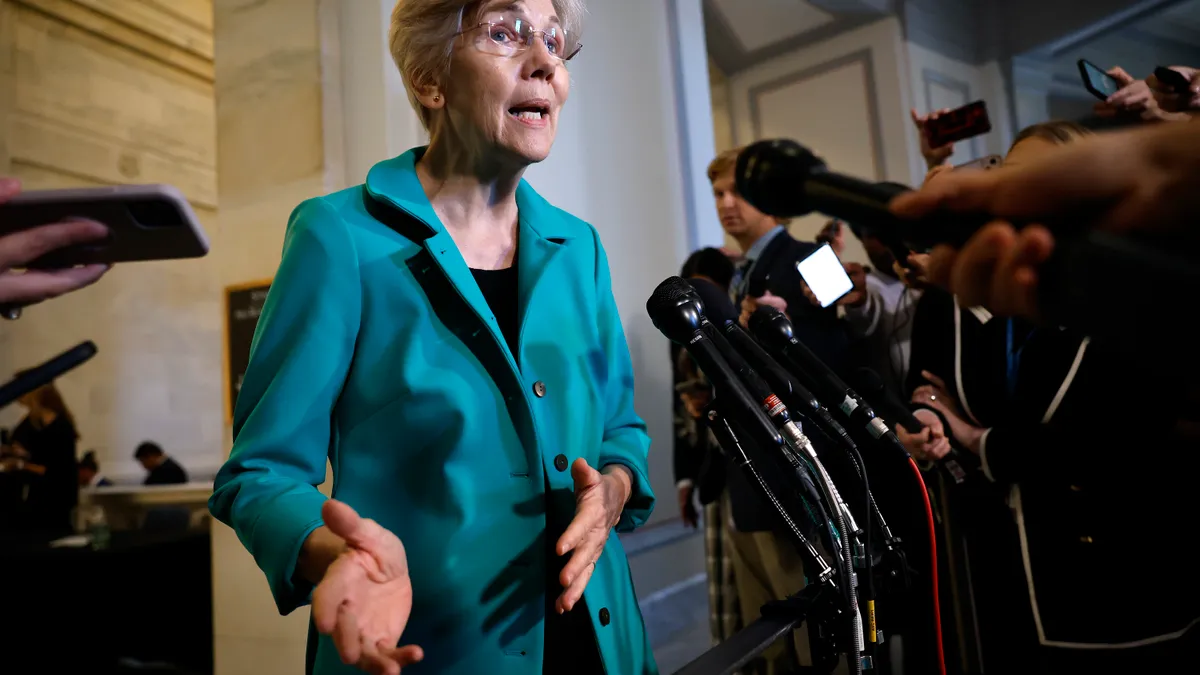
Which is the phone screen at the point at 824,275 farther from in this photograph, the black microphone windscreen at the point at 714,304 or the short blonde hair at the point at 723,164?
the short blonde hair at the point at 723,164

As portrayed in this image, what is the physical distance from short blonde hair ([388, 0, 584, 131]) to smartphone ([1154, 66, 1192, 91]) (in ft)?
6.22

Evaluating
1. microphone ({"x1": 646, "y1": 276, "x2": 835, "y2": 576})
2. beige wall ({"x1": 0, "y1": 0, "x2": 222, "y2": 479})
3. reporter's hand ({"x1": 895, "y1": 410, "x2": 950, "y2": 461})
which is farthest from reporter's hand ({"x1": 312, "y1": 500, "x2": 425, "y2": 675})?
beige wall ({"x1": 0, "y1": 0, "x2": 222, "y2": 479})

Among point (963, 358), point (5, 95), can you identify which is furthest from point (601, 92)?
point (5, 95)

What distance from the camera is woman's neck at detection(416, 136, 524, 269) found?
998mm

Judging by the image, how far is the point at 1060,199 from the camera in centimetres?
37

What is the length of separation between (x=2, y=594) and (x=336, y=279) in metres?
3.27

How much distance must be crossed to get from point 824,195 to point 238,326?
2.15 meters

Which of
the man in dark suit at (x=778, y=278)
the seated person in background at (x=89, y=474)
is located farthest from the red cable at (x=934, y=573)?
the seated person in background at (x=89, y=474)

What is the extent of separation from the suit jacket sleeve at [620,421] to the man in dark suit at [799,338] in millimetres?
931

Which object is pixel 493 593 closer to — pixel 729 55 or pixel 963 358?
pixel 963 358

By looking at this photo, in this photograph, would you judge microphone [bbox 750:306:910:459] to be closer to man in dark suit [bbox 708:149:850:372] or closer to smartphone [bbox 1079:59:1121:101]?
man in dark suit [bbox 708:149:850:372]

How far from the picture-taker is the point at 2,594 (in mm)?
2904

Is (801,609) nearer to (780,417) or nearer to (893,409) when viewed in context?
(780,417)

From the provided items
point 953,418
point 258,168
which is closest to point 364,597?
point 953,418
